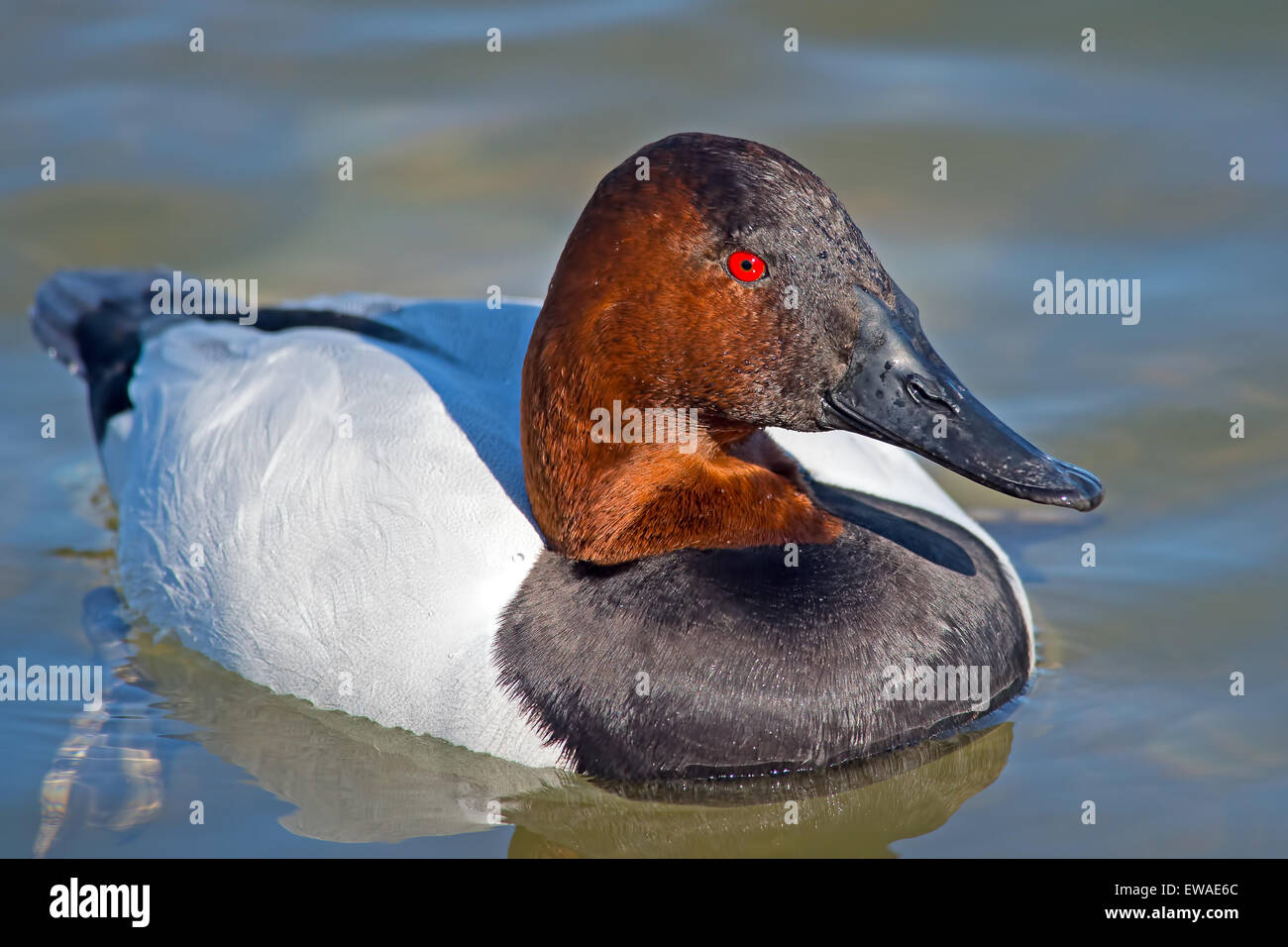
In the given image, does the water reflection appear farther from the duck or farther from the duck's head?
the duck's head

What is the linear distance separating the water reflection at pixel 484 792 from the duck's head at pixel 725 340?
782mm

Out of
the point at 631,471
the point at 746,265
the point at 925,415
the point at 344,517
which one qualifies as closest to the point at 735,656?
the point at 631,471

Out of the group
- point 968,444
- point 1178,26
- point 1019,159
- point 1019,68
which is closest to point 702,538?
point 968,444

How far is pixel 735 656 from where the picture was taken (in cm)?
416

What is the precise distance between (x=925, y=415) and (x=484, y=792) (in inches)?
60.4

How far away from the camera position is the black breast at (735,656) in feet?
13.7

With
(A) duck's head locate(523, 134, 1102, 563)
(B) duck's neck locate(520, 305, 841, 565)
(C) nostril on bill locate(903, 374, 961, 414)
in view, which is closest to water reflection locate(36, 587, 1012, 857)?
(B) duck's neck locate(520, 305, 841, 565)

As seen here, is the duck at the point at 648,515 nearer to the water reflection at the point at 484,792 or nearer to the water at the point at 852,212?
the water reflection at the point at 484,792

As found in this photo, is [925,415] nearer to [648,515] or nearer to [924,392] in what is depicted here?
[924,392]

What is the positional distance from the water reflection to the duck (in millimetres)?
75

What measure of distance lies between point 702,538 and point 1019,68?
4337 millimetres

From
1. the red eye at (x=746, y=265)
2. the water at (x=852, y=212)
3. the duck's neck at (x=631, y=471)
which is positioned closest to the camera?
the red eye at (x=746, y=265)

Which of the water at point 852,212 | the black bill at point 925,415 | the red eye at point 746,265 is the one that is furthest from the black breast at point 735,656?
the red eye at point 746,265
